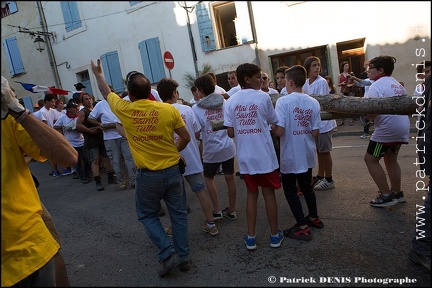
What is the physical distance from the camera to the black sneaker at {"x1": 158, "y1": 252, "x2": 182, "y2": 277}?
253 centimetres

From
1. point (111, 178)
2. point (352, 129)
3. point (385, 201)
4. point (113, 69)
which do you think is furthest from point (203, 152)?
point (352, 129)

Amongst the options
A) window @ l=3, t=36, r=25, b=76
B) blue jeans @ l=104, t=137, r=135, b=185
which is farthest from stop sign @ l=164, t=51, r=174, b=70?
window @ l=3, t=36, r=25, b=76

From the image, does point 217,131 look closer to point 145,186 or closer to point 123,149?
point 145,186

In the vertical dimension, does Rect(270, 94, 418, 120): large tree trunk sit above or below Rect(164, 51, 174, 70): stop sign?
below

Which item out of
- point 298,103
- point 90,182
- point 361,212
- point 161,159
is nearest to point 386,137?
point 361,212

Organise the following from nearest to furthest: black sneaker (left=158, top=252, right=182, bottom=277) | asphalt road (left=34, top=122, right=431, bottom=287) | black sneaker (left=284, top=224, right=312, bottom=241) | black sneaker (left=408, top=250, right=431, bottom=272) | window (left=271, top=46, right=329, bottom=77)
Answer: black sneaker (left=408, top=250, right=431, bottom=272) → asphalt road (left=34, top=122, right=431, bottom=287) → black sneaker (left=158, top=252, right=182, bottom=277) → black sneaker (left=284, top=224, right=312, bottom=241) → window (left=271, top=46, right=329, bottom=77)

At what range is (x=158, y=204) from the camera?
2746 mm

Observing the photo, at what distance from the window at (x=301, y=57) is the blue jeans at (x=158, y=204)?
10242 mm

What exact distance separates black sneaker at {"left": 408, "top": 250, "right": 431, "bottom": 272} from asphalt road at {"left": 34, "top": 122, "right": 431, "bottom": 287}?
2.3 inches

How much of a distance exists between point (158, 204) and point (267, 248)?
3.62 feet

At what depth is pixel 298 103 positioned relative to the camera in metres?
2.99

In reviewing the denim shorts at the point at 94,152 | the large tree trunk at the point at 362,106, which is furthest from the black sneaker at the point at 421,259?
the denim shorts at the point at 94,152

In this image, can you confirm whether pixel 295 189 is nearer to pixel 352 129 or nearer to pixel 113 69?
pixel 113 69

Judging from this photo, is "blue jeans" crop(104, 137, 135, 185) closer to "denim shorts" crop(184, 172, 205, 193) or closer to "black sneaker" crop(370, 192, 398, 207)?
"denim shorts" crop(184, 172, 205, 193)
